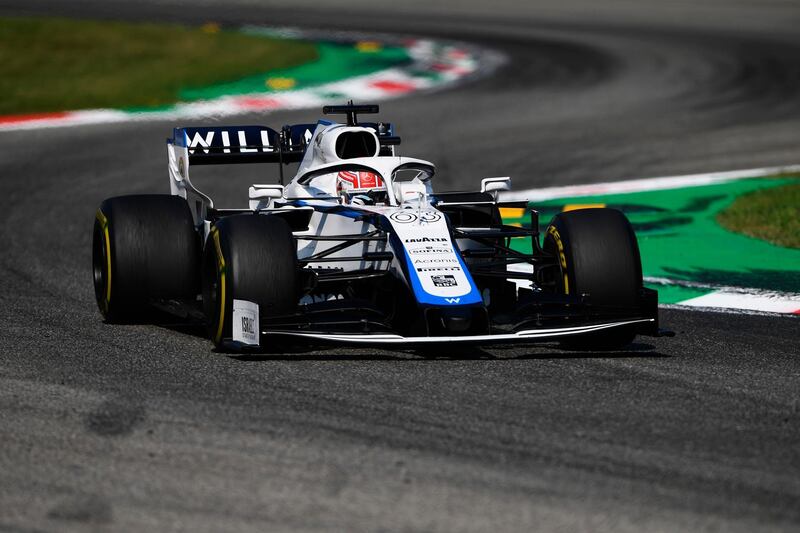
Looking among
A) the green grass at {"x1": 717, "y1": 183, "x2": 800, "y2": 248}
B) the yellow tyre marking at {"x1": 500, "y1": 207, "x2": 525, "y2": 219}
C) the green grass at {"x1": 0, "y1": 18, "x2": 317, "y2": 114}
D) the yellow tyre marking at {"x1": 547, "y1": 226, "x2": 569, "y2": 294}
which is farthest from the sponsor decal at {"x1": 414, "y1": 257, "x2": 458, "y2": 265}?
the green grass at {"x1": 0, "y1": 18, "x2": 317, "y2": 114}

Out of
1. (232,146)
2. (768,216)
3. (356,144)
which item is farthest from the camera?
(768,216)

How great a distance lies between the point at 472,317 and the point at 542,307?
1.85 ft

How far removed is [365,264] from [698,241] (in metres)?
4.43

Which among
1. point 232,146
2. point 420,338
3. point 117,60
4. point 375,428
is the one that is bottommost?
point 375,428

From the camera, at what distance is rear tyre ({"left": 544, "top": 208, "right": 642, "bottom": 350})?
778cm

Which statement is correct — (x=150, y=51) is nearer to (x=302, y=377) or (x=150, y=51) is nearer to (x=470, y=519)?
(x=302, y=377)

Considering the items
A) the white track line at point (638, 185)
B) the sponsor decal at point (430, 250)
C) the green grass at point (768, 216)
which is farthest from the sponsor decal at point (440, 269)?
the white track line at point (638, 185)

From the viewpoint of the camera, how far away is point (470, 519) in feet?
15.9

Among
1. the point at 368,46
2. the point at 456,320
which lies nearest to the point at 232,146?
the point at 456,320

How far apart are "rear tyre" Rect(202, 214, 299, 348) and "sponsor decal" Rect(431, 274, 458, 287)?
0.71m

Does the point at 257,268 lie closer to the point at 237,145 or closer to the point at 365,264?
the point at 365,264

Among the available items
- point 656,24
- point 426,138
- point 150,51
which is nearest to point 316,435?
point 426,138

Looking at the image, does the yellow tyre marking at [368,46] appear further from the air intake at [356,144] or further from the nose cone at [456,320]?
the nose cone at [456,320]

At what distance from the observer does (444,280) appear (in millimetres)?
7355
